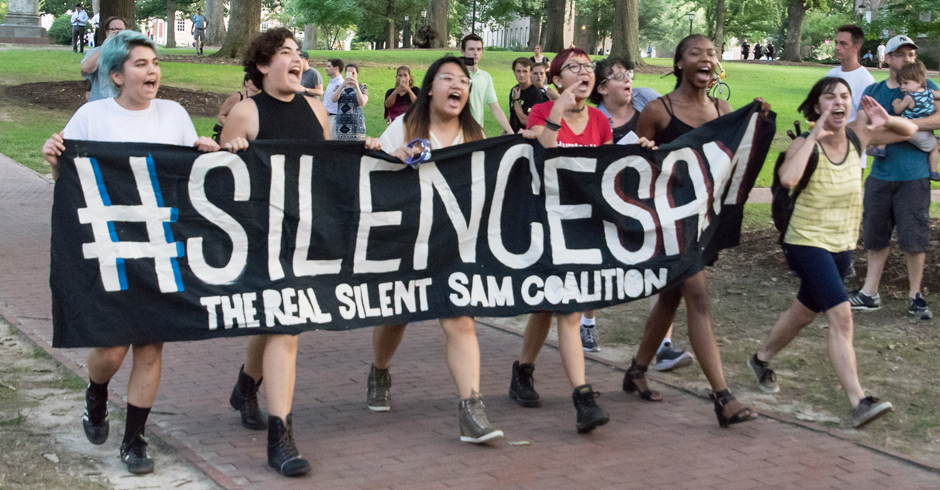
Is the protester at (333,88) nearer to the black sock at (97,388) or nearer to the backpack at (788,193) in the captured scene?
the backpack at (788,193)

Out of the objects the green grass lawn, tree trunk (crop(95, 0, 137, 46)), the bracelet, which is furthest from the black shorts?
tree trunk (crop(95, 0, 137, 46))

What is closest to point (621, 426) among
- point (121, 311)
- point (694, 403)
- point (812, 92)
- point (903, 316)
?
point (694, 403)

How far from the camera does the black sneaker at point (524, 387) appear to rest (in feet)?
19.2

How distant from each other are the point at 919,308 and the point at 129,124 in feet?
19.8

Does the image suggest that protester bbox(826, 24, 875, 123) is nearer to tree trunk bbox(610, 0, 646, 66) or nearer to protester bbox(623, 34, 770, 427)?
protester bbox(623, 34, 770, 427)

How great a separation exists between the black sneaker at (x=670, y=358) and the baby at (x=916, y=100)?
281cm

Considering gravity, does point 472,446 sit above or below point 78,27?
below

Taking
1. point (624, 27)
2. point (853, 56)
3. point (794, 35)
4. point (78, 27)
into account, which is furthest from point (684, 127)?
point (794, 35)

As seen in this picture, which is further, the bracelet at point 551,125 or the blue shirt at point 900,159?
the blue shirt at point 900,159

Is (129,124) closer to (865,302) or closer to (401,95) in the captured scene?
(865,302)

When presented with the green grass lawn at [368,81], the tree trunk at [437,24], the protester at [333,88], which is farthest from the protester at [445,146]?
the tree trunk at [437,24]

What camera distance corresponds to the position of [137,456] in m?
4.70

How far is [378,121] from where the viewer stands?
21.6 metres

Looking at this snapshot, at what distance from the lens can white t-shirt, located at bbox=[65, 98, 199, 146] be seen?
4.77 m
